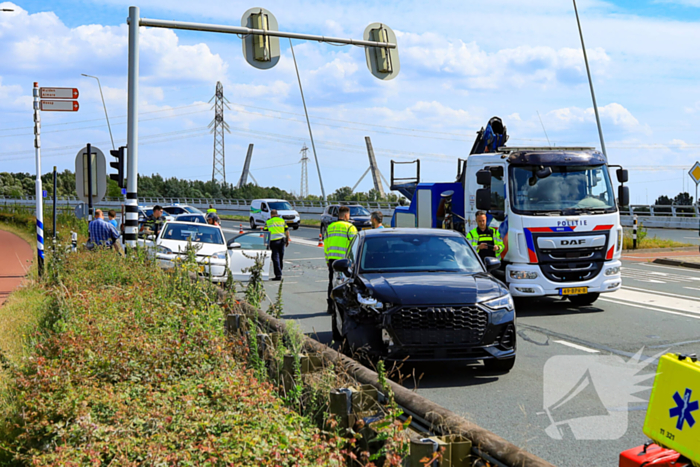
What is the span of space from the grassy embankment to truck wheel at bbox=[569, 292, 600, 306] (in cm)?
764

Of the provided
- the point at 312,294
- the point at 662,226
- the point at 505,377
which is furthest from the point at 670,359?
the point at 662,226

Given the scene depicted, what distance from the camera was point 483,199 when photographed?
40.6ft

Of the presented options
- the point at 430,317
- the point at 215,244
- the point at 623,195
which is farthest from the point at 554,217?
the point at 215,244

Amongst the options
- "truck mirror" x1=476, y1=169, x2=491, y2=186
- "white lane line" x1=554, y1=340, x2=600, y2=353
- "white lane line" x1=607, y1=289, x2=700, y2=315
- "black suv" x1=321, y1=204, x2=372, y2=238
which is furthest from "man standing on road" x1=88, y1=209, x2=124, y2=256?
"black suv" x1=321, y1=204, x2=372, y2=238

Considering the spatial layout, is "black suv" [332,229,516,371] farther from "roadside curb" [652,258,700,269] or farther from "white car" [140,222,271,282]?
"roadside curb" [652,258,700,269]

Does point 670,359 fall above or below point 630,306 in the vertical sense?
above

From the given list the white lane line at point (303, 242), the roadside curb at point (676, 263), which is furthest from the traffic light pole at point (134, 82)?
the white lane line at point (303, 242)

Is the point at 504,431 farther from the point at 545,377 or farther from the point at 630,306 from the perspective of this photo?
the point at 630,306

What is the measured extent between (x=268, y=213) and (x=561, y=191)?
1358 inches

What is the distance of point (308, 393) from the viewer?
190 inches

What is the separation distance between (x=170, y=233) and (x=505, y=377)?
1193 centimetres

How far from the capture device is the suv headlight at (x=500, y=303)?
23.8 ft

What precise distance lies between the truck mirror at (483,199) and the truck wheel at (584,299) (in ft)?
8.56

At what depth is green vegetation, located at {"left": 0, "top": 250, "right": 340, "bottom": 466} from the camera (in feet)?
12.9
